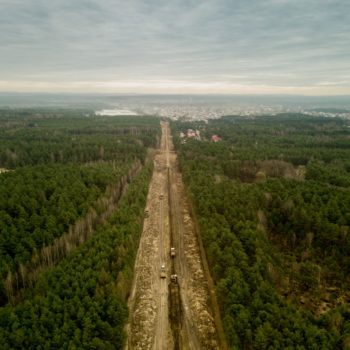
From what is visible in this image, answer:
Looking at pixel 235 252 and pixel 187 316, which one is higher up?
pixel 235 252

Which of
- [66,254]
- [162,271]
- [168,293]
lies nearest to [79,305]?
[168,293]

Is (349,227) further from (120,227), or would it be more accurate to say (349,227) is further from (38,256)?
(38,256)

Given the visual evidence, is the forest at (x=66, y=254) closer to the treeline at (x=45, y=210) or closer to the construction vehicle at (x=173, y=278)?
the treeline at (x=45, y=210)

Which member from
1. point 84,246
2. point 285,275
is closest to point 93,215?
point 84,246

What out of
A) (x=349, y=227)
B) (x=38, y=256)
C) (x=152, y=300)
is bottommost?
(x=152, y=300)

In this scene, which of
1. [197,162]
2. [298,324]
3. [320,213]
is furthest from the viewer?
[197,162]

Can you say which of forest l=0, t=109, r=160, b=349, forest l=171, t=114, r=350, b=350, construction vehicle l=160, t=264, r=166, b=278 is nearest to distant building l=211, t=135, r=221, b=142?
forest l=171, t=114, r=350, b=350

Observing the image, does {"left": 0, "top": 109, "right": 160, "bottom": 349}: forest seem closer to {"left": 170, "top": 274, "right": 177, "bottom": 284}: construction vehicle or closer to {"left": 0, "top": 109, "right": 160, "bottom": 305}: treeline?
{"left": 0, "top": 109, "right": 160, "bottom": 305}: treeline

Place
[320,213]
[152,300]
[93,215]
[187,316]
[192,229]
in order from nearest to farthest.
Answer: [187,316] → [152,300] → [320,213] → [93,215] → [192,229]
